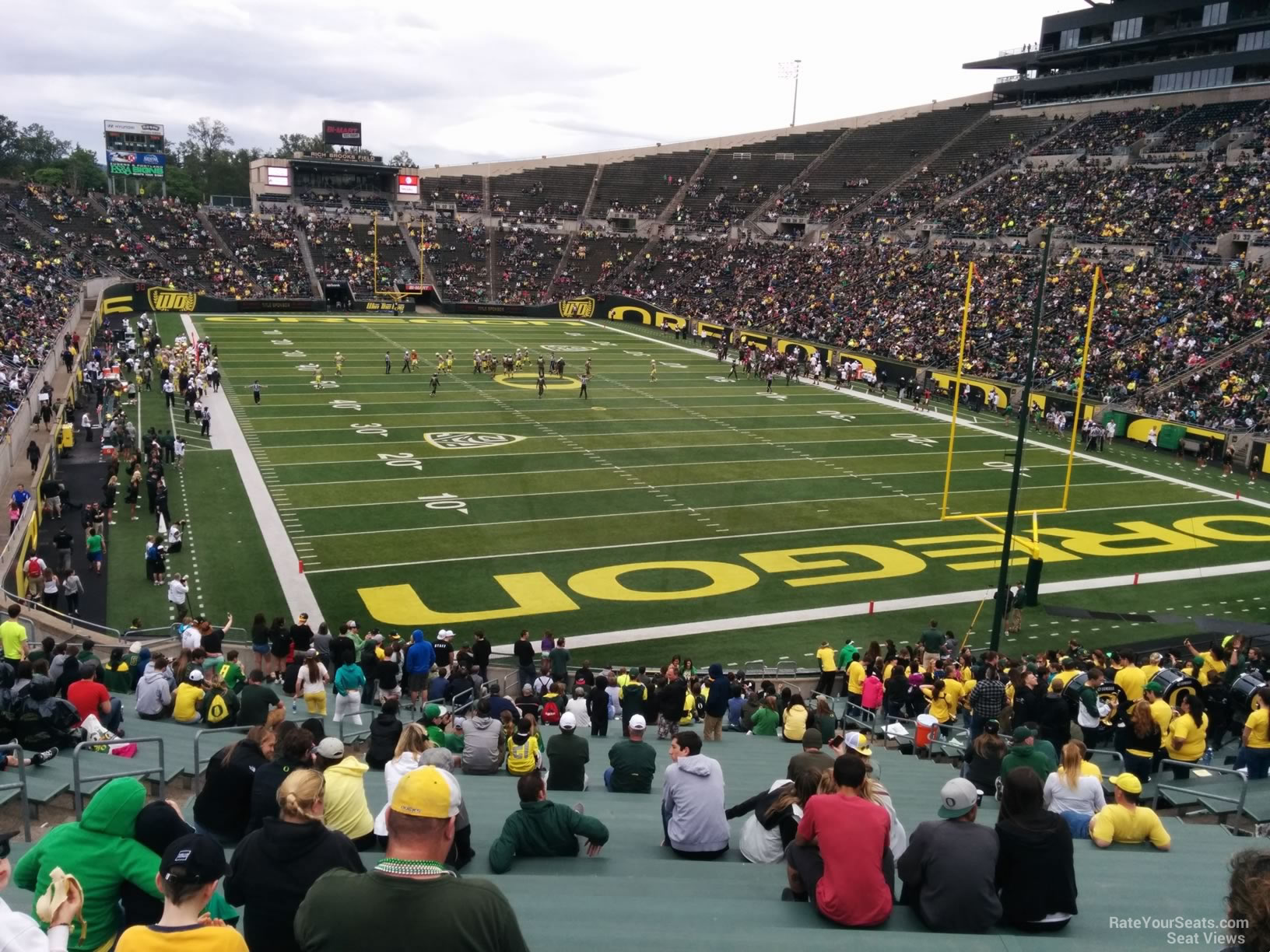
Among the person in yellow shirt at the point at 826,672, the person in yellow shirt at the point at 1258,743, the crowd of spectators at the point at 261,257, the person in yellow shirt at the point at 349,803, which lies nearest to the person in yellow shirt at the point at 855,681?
the person in yellow shirt at the point at 826,672

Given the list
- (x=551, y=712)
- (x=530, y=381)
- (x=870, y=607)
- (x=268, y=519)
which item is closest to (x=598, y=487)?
(x=268, y=519)

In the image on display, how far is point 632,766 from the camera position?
814 centimetres

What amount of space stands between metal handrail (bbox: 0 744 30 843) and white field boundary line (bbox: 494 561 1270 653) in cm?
962

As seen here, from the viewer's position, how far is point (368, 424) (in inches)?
1251

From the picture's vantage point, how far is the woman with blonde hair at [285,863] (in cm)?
383

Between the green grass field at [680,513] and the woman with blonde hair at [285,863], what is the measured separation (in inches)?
504

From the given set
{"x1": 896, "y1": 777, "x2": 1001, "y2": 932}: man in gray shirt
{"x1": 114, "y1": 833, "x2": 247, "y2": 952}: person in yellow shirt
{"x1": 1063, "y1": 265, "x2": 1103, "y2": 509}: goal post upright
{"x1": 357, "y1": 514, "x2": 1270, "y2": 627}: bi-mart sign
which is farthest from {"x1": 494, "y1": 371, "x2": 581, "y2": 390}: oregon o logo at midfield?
{"x1": 114, "y1": 833, "x2": 247, "y2": 952}: person in yellow shirt

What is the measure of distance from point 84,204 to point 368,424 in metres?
43.7

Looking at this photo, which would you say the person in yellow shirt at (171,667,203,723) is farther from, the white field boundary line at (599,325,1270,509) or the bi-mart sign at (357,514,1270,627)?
the white field boundary line at (599,325,1270,509)

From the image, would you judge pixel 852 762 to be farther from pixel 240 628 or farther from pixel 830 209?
pixel 830 209

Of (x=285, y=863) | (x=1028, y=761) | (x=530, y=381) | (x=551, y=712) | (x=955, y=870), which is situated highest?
(x=285, y=863)

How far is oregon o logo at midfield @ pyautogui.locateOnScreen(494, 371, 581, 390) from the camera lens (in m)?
39.5

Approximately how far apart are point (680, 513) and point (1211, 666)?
12781 millimetres

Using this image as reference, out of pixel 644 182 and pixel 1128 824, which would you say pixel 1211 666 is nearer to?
pixel 1128 824
